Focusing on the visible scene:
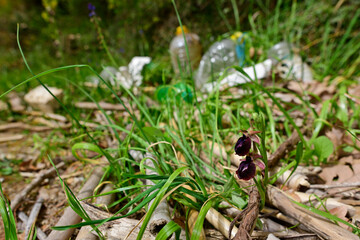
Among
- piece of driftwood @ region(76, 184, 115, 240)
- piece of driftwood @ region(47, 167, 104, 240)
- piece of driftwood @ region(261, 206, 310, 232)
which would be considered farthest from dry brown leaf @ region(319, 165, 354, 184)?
piece of driftwood @ region(47, 167, 104, 240)

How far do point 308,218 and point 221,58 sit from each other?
5.83 feet

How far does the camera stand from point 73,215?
993 mm

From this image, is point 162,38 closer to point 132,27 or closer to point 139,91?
point 132,27

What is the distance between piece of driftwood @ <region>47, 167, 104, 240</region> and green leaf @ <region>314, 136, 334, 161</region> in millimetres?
1122

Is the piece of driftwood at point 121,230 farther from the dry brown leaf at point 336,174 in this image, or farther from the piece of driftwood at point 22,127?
the piece of driftwood at point 22,127

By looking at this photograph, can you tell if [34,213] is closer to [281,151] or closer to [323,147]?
[281,151]

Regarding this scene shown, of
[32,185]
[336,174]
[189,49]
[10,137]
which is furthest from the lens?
[189,49]

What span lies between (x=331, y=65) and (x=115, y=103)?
2.10 m

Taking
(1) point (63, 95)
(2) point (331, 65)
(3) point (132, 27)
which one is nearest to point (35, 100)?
(1) point (63, 95)

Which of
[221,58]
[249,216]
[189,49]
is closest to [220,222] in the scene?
[249,216]

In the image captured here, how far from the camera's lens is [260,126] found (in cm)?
74

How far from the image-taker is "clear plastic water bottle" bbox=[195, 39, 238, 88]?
2.34 m

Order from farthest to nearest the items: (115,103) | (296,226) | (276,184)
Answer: (115,103)
(276,184)
(296,226)

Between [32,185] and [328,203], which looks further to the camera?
[32,185]
